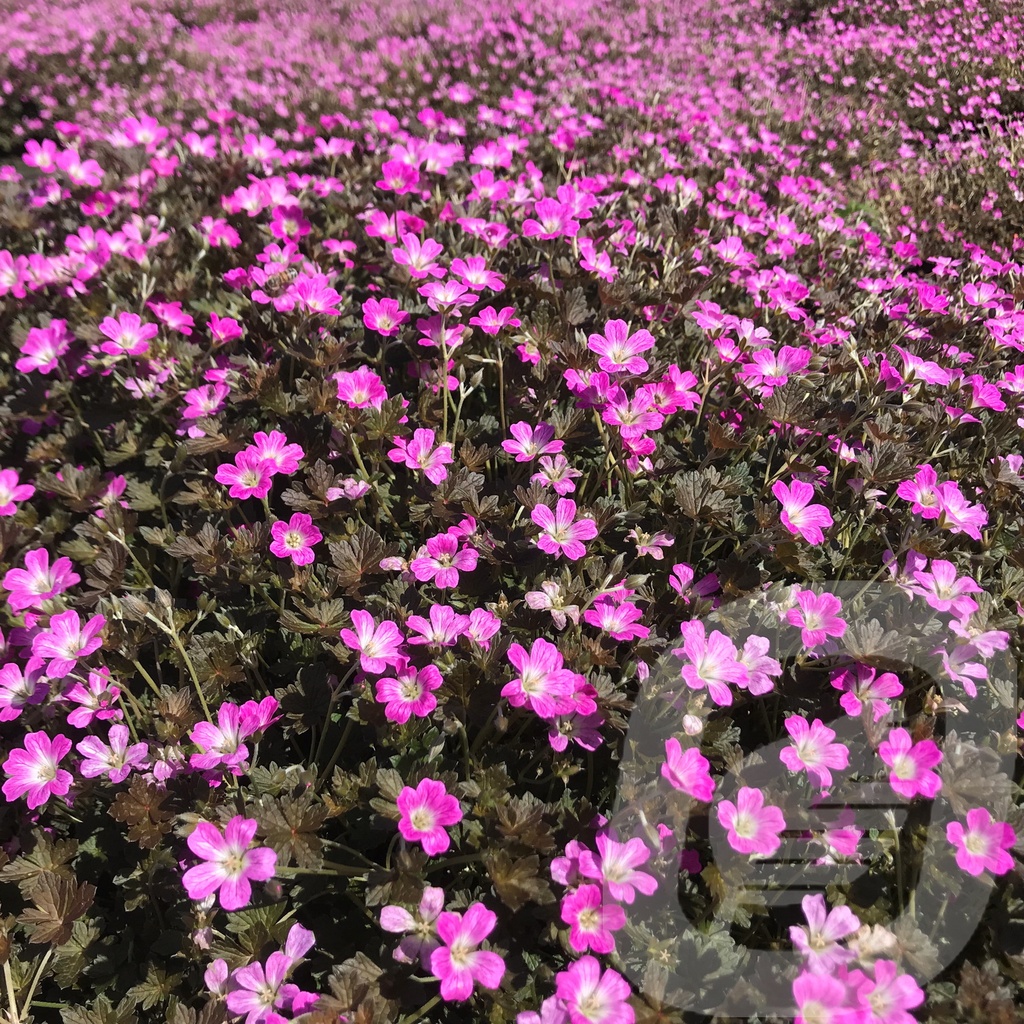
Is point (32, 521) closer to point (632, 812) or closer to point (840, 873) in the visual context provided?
point (632, 812)

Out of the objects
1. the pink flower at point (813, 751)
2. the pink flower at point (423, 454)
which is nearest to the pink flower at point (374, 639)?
the pink flower at point (423, 454)

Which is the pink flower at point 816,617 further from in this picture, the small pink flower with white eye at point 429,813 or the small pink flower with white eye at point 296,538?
the small pink flower with white eye at point 296,538

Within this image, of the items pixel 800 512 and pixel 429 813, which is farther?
pixel 800 512

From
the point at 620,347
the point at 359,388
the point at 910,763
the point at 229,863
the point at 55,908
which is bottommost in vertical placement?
the point at 55,908

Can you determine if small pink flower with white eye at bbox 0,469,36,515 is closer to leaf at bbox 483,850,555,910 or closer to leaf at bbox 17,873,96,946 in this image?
leaf at bbox 17,873,96,946

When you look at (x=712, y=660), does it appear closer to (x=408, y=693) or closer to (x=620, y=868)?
(x=620, y=868)

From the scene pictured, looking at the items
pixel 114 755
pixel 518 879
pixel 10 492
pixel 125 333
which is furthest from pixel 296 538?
pixel 10 492

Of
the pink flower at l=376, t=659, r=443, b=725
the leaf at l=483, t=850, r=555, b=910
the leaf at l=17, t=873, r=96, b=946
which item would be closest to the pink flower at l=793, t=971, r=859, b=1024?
the leaf at l=483, t=850, r=555, b=910
